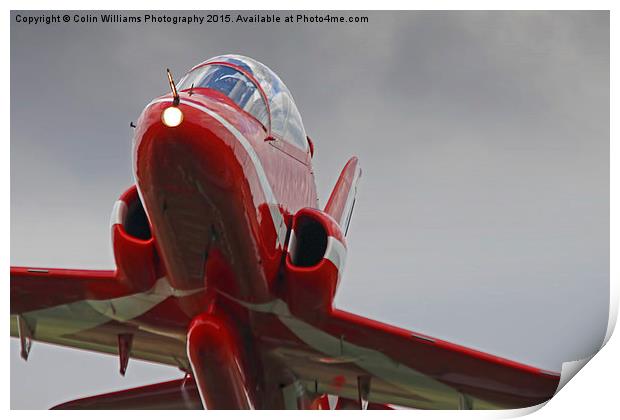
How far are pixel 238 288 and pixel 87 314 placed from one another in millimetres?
1252

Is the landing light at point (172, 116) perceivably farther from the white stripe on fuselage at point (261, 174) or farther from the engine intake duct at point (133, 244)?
the engine intake duct at point (133, 244)

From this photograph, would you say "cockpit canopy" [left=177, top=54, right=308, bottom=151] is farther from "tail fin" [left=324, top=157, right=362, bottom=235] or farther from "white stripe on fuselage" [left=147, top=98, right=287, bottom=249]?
"tail fin" [left=324, top=157, right=362, bottom=235]

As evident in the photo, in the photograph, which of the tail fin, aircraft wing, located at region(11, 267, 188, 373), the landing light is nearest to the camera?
the landing light

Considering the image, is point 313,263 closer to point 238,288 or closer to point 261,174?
point 238,288

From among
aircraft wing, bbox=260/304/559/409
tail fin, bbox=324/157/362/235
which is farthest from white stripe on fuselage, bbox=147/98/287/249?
tail fin, bbox=324/157/362/235

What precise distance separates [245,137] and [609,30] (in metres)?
2.44

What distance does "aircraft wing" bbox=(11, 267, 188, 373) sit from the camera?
4.58 meters

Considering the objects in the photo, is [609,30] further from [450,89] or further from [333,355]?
[333,355]

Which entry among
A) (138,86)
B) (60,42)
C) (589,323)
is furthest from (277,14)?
(589,323)

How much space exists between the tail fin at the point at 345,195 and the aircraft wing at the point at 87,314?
1487 millimetres

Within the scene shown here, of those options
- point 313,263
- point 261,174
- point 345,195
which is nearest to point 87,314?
point 313,263

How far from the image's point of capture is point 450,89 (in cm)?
496

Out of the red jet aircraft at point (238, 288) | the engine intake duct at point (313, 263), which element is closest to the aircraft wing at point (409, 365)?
the red jet aircraft at point (238, 288)

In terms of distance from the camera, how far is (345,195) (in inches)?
228
